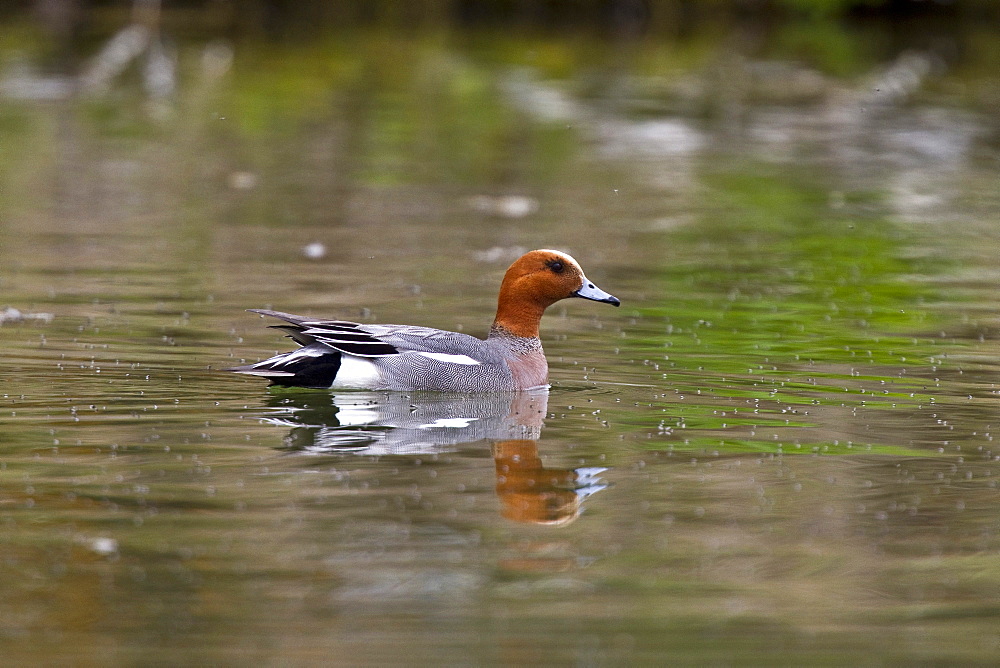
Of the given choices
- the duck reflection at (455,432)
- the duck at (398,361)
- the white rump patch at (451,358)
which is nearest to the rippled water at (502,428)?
the duck reflection at (455,432)

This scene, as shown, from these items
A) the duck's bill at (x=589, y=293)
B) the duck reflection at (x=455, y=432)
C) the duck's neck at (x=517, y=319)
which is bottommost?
the duck reflection at (x=455, y=432)

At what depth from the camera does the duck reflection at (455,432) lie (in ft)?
19.5

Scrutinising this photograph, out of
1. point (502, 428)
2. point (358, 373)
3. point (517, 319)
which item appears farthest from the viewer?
point (517, 319)

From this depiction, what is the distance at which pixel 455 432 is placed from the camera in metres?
7.06

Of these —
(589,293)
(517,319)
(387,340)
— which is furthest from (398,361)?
(589,293)

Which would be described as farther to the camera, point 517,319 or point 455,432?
point 517,319

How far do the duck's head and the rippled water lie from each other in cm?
38

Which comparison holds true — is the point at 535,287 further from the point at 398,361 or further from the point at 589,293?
the point at 398,361

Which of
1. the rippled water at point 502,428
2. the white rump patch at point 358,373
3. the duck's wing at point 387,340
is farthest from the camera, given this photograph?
the white rump patch at point 358,373

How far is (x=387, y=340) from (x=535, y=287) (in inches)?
38.3

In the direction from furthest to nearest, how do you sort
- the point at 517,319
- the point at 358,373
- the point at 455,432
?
the point at 517,319 < the point at 358,373 < the point at 455,432

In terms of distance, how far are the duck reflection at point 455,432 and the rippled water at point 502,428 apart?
0.09 feet

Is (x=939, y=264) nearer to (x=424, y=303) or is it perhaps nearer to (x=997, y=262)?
(x=997, y=262)

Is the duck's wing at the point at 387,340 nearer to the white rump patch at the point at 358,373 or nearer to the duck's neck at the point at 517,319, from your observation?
the white rump patch at the point at 358,373
